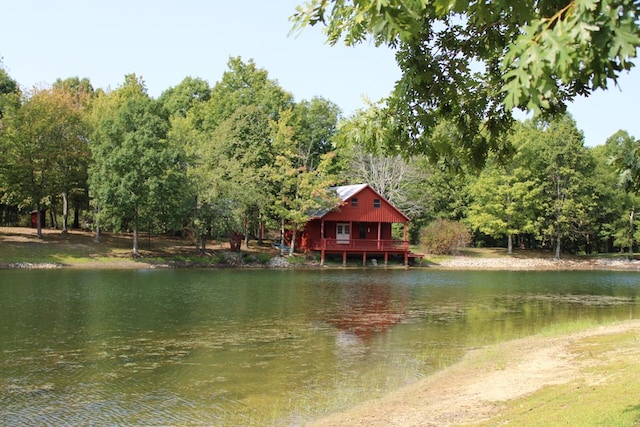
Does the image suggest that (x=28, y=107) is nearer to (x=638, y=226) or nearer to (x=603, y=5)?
(x=603, y=5)

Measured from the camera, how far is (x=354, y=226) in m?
50.9

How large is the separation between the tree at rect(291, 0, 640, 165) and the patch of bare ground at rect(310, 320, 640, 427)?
410 centimetres

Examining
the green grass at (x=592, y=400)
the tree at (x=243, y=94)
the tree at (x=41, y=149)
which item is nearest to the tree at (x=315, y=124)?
the tree at (x=243, y=94)

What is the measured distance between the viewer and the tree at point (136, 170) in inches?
1527

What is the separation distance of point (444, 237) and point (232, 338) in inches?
1544

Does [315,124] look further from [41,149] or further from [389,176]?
[41,149]

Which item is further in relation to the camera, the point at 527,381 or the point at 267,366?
the point at 267,366

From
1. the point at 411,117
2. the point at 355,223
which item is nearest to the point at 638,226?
the point at 355,223

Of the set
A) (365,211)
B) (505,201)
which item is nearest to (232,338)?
(365,211)

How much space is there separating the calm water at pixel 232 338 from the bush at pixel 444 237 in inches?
819

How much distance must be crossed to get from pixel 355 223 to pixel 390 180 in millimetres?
6979

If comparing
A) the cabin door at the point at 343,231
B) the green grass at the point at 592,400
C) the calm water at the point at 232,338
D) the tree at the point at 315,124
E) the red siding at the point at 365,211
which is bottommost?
the calm water at the point at 232,338

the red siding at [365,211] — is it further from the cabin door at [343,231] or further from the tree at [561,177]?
the tree at [561,177]

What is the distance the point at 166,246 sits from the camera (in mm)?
44938
